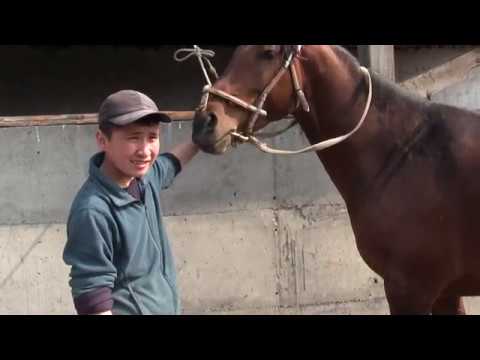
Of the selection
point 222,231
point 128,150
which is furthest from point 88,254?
point 222,231

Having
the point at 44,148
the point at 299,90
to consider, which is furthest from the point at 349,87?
the point at 44,148

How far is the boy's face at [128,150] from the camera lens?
1838 millimetres

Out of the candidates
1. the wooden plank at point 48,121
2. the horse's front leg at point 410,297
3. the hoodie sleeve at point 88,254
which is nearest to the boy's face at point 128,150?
the hoodie sleeve at point 88,254

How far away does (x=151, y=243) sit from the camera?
6.31ft

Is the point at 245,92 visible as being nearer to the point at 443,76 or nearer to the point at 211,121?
the point at 211,121

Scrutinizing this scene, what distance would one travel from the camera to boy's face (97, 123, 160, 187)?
184 cm

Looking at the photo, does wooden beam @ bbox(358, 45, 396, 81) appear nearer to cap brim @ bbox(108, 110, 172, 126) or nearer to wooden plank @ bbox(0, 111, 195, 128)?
wooden plank @ bbox(0, 111, 195, 128)

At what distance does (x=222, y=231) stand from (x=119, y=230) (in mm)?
2110

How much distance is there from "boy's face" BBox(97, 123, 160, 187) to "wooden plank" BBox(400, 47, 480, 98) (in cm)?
260

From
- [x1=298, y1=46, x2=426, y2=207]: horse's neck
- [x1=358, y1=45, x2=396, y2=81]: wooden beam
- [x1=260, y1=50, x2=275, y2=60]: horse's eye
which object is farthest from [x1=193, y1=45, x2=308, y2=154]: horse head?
[x1=358, y1=45, x2=396, y2=81]: wooden beam

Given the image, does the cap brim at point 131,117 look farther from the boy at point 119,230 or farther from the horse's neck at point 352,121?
the horse's neck at point 352,121

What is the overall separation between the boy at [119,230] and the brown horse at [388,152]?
564 millimetres

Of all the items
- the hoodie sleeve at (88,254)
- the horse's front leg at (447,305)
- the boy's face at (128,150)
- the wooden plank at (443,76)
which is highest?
the wooden plank at (443,76)
